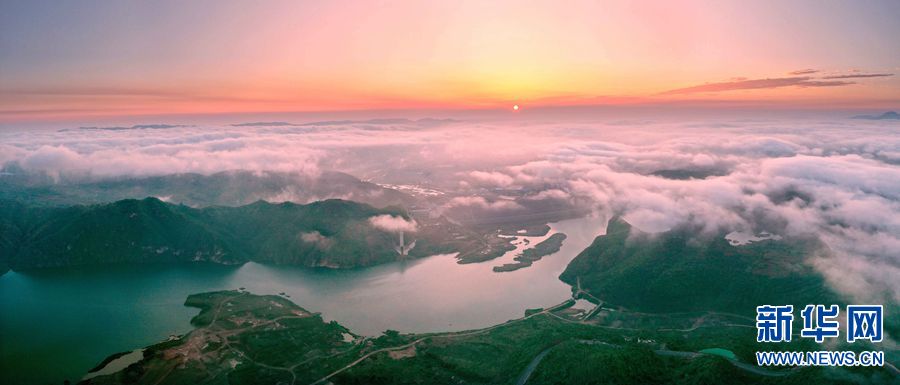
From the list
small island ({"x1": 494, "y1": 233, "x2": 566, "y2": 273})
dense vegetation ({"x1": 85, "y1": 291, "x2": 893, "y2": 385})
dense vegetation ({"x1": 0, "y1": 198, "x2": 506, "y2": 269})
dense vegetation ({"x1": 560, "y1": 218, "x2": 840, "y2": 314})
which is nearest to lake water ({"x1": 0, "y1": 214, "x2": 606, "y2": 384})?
small island ({"x1": 494, "y1": 233, "x2": 566, "y2": 273})

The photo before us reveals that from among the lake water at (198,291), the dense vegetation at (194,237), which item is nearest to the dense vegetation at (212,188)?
the dense vegetation at (194,237)

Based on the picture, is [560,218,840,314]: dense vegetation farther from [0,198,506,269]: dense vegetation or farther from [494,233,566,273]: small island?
[0,198,506,269]: dense vegetation

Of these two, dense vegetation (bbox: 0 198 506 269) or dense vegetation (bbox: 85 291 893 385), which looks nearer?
dense vegetation (bbox: 85 291 893 385)

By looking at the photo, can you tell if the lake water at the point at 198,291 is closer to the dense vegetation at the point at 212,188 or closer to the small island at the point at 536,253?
the small island at the point at 536,253

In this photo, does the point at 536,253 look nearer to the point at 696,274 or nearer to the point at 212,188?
the point at 696,274

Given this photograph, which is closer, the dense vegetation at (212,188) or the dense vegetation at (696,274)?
the dense vegetation at (696,274)

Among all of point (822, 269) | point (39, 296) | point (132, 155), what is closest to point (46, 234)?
point (39, 296)
